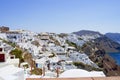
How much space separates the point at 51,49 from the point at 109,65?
63.2 feet

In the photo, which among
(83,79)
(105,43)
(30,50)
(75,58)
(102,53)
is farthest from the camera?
(105,43)

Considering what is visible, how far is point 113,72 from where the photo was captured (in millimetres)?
69688

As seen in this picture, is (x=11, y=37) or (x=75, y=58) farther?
(x=11, y=37)

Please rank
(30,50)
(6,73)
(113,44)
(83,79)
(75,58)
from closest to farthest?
(83,79) < (6,73) < (30,50) < (75,58) < (113,44)

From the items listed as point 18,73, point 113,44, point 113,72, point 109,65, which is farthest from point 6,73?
point 113,44

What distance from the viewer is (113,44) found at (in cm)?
19075

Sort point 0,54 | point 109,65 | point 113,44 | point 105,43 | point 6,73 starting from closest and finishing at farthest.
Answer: point 6,73, point 0,54, point 109,65, point 105,43, point 113,44

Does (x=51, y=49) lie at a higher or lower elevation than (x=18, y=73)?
lower

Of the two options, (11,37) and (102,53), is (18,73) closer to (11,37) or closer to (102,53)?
(11,37)

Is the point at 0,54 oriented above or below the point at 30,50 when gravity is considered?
above

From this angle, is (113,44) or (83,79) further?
(113,44)

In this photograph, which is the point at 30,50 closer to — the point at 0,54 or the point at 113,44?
the point at 0,54

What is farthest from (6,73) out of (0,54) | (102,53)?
(102,53)

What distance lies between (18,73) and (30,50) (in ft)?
186
